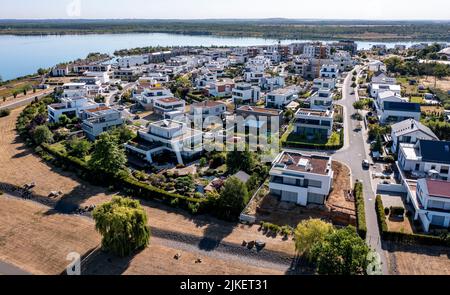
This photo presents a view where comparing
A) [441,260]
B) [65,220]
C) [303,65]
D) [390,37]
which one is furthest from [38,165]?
[390,37]

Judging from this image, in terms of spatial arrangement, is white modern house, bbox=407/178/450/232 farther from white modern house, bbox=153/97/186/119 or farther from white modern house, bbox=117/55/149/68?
white modern house, bbox=117/55/149/68

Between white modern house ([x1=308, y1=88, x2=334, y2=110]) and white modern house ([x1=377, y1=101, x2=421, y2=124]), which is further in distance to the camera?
white modern house ([x1=308, y1=88, x2=334, y2=110])

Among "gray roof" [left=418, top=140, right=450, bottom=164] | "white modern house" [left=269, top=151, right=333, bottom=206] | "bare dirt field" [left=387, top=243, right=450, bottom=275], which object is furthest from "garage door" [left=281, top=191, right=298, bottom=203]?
"gray roof" [left=418, top=140, right=450, bottom=164]

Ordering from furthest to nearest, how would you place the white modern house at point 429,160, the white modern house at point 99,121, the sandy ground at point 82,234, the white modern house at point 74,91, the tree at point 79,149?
1. the white modern house at point 74,91
2. the white modern house at point 99,121
3. the tree at point 79,149
4. the white modern house at point 429,160
5. the sandy ground at point 82,234

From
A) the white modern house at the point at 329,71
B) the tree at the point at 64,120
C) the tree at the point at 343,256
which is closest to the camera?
the tree at the point at 343,256

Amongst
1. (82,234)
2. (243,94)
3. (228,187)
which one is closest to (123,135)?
(82,234)

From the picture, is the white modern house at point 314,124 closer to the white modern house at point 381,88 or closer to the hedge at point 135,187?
the hedge at point 135,187

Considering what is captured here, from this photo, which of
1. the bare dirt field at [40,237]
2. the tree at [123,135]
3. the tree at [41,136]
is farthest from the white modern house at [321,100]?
the bare dirt field at [40,237]
